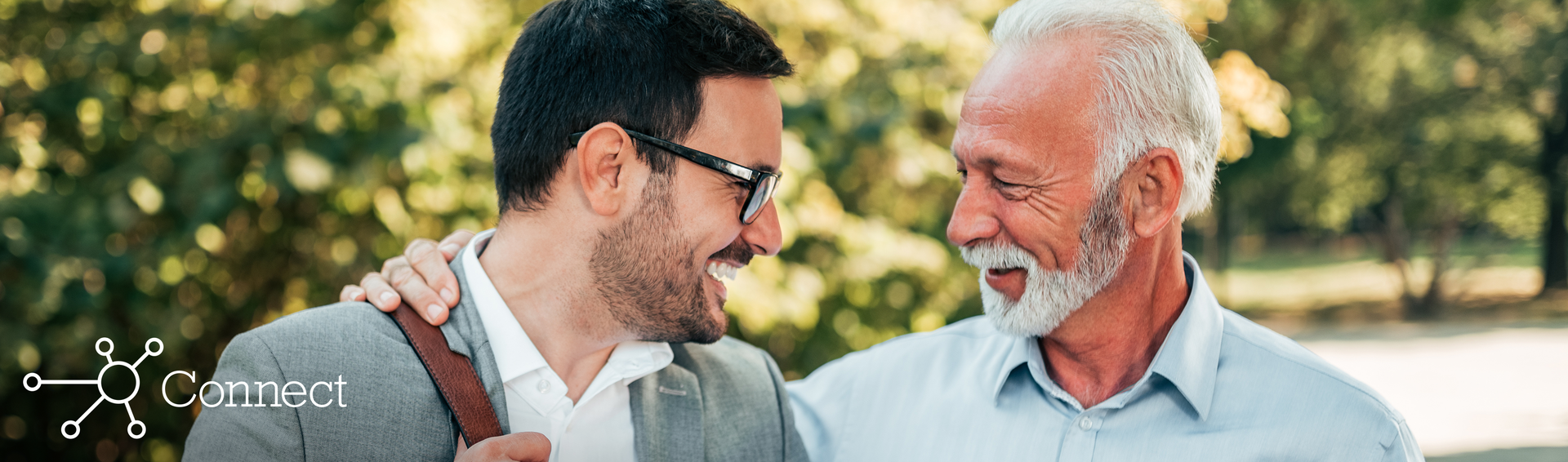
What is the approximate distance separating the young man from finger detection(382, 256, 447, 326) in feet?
0.03

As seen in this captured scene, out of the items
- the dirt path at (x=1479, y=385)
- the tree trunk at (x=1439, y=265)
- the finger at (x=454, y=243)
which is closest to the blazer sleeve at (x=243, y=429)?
the finger at (x=454, y=243)

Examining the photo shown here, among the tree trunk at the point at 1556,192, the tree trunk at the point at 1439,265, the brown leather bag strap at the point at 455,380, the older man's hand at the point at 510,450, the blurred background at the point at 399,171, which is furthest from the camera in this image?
the tree trunk at the point at 1439,265

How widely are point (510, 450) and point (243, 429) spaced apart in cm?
45

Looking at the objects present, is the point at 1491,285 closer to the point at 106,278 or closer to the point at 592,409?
the point at 592,409

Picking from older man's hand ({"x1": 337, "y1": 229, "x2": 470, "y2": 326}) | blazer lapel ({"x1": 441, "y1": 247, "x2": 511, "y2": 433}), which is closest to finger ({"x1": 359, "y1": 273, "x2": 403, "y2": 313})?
older man's hand ({"x1": 337, "y1": 229, "x2": 470, "y2": 326})

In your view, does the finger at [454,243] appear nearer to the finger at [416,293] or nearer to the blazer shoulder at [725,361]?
the finger at [416,293]

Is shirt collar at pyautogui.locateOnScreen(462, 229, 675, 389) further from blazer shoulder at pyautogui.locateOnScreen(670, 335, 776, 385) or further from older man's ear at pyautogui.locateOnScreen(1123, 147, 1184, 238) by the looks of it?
older man's ear at pyautogui.locateOnScreen(1123, 147, 1184, 238)

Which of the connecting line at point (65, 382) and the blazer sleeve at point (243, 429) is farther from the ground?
the blazer sleeve at point (243, 429)

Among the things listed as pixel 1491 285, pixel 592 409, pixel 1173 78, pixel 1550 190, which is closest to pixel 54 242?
pixel 592 409

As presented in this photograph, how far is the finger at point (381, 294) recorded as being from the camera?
5.98 ft

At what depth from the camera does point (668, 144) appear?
6.21 feet

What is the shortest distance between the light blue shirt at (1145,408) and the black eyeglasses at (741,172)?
2.02 ft

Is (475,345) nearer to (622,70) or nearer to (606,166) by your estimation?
(606,166)

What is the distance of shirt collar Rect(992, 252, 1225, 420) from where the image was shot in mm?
1809
